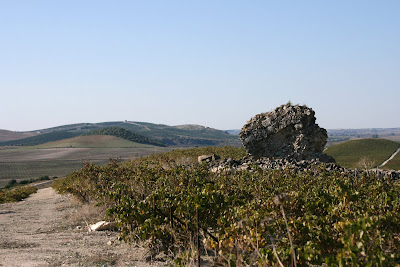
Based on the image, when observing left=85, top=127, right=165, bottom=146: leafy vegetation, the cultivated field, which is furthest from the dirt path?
left=85, top=127, right=165, bottom=146: leafy vegetation

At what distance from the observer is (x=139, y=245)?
9453 millimetres

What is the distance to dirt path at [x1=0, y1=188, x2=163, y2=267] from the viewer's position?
8.69m

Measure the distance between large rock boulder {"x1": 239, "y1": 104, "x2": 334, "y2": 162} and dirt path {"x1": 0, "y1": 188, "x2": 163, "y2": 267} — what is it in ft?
40.4

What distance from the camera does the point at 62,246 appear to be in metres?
10.2

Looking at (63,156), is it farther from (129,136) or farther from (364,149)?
(364,149)

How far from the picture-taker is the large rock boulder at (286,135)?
76.0 ft

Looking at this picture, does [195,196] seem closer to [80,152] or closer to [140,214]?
[140,214]

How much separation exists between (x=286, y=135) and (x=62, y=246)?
54.6ft

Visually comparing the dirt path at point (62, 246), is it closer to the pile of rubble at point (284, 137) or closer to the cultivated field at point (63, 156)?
the pile of rubble at point (284, 137)

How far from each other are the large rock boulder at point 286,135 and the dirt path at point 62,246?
12.3m

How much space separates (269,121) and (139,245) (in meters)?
16.0

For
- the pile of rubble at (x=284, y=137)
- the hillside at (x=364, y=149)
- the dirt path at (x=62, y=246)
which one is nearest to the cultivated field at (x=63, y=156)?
the pile of rubble at (x=284, y=137)

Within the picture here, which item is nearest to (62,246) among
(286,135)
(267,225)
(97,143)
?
(267,225)

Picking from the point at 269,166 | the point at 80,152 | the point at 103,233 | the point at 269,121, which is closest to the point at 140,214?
the point at 103,233
